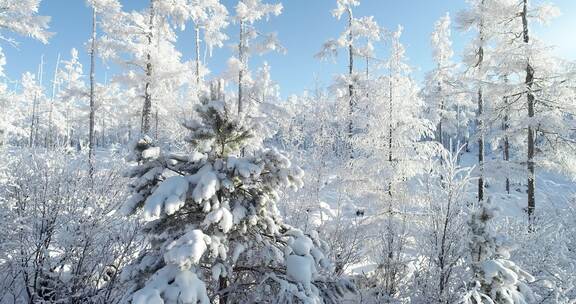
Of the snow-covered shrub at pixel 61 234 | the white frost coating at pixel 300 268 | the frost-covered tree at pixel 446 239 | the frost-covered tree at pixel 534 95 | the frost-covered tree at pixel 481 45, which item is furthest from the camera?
the frost-covered tree at pixel 481 45

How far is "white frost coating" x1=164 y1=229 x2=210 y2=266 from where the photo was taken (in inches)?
135

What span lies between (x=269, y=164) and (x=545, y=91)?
10.7m

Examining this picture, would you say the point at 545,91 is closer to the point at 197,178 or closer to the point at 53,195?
the point at 197,178

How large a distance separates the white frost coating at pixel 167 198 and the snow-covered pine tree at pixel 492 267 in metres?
4.06

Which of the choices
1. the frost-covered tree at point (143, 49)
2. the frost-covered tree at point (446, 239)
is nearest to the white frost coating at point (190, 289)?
the frost-covered tree at point (446, 239)

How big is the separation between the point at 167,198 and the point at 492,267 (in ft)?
15.0

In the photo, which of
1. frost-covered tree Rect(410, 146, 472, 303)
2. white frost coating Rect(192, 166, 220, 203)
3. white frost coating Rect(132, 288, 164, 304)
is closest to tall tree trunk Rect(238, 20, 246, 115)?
frost-covered tree Rect(410, 146, 472, 303)

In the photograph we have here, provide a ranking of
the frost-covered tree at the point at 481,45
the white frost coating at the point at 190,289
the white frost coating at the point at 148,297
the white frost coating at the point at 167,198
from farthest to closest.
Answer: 1. the frost-covered tree at the point at 481,45
2. the white frost coating at the point at 167,198
3. the white frost coating at the point at 190,289
4. the white frost coating at the point at 148,297

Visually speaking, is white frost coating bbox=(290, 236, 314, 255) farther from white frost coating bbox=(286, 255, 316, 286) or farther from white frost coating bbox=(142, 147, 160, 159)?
white frost coating bbox=(142, 147, 160, 159)

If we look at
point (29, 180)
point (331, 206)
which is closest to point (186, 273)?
point (29, 180)

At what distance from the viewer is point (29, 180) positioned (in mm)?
7551

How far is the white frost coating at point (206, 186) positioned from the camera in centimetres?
387

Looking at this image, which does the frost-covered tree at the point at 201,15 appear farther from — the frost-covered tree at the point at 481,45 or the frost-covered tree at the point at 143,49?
the frost-covered tree at the point at 481,45

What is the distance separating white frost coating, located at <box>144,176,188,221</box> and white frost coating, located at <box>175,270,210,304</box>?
2.13 ft
